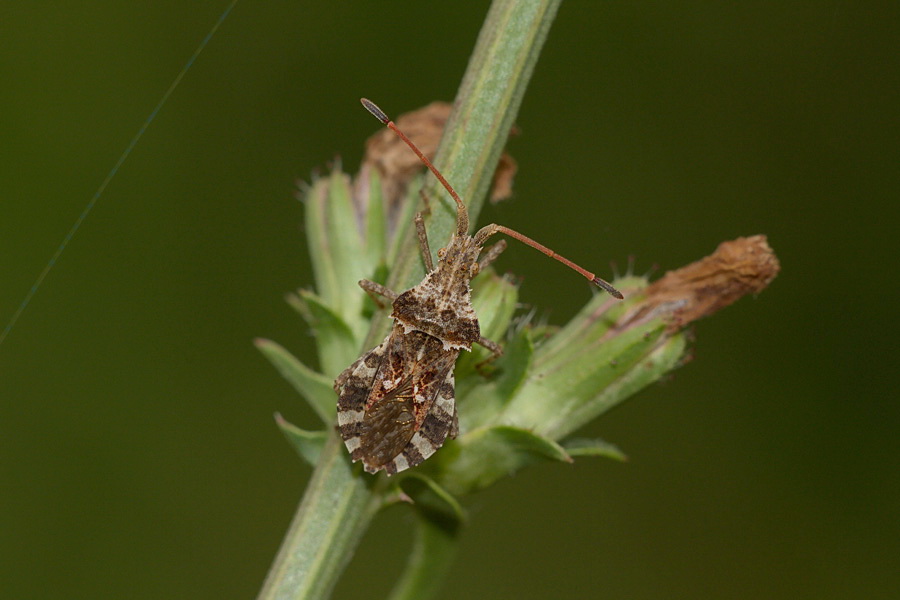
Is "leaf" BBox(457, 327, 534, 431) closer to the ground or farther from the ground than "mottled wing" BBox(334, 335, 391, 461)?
farther from the ground

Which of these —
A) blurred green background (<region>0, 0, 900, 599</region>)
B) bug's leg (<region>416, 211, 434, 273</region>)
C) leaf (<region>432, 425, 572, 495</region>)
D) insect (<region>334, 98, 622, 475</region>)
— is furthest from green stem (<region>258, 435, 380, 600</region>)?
blurred green background (<region>0, 0, 900, 599</region>)

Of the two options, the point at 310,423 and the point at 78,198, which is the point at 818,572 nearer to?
the point at 310,423

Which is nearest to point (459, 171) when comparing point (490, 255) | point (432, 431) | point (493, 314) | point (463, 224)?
point (463, 224)

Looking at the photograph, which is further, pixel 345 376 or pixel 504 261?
pixel 504 261

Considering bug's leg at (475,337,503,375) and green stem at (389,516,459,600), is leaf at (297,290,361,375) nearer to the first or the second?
bug's leg at (475,337,503,375)

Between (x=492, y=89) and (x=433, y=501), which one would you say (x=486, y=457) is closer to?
(x=433, y=501)

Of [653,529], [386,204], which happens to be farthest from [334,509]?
[653,529]

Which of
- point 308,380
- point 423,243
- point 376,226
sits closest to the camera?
point 423,243
